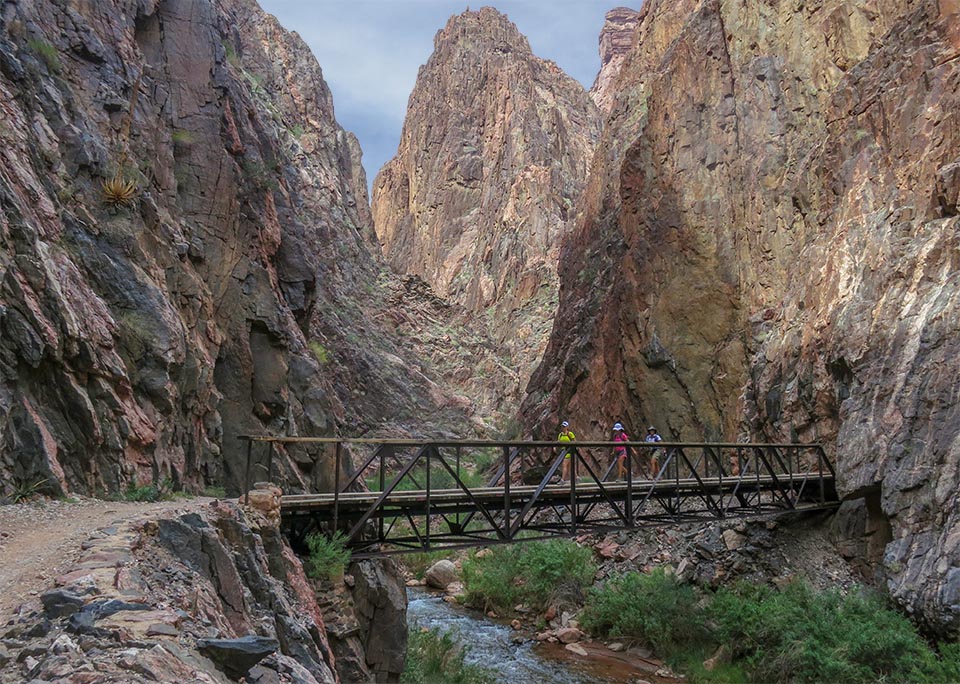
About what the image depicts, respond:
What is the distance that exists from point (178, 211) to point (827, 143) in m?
21.2

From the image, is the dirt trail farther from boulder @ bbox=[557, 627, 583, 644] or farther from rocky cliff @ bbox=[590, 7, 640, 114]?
rocky cliff @ bbox=[590, 7, 640, 114]

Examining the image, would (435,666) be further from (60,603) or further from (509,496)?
(60,603)

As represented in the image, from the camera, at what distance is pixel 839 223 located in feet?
73.0

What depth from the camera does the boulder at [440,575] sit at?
26.6m

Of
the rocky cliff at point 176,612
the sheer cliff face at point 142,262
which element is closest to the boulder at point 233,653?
the rocky cliff at point 176,612

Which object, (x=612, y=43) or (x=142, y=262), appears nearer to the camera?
(x=142, y=262)

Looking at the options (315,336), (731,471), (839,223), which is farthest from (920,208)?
(315,336)

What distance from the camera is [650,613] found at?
62.9ft

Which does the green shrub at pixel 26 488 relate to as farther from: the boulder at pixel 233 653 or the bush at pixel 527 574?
the bush at pixel 527 574

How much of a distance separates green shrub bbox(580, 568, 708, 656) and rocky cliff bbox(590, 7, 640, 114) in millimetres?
130120

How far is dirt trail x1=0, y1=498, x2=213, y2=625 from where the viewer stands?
5.41 metres

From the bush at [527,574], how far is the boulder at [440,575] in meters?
2.05

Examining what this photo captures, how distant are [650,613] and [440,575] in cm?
996

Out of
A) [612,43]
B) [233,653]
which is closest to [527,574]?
[233,653]
